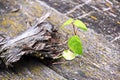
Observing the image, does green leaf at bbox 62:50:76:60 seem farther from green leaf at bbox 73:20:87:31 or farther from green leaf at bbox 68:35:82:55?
green leaf at bbox 73:20:87:31

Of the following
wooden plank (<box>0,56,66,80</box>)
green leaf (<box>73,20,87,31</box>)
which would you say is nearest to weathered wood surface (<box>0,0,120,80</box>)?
wooden plank (<box>0,56,66,80</box>)

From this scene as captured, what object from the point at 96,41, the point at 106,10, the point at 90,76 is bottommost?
the point at 90,76

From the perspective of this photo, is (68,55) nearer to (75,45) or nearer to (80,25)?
(75,45)

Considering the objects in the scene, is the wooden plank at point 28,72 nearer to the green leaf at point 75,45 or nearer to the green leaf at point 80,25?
the green leaf at point 75,45

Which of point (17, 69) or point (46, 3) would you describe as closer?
point (17, 69)

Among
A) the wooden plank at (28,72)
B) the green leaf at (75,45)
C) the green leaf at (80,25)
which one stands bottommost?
the wooden plank at (28,72)

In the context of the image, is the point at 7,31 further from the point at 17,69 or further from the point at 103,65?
the point at 103,65

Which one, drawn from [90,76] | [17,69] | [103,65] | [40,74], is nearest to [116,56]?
[103,65]

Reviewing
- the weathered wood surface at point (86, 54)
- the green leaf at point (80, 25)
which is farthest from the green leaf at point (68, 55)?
the green leaf at point (80, 25)
